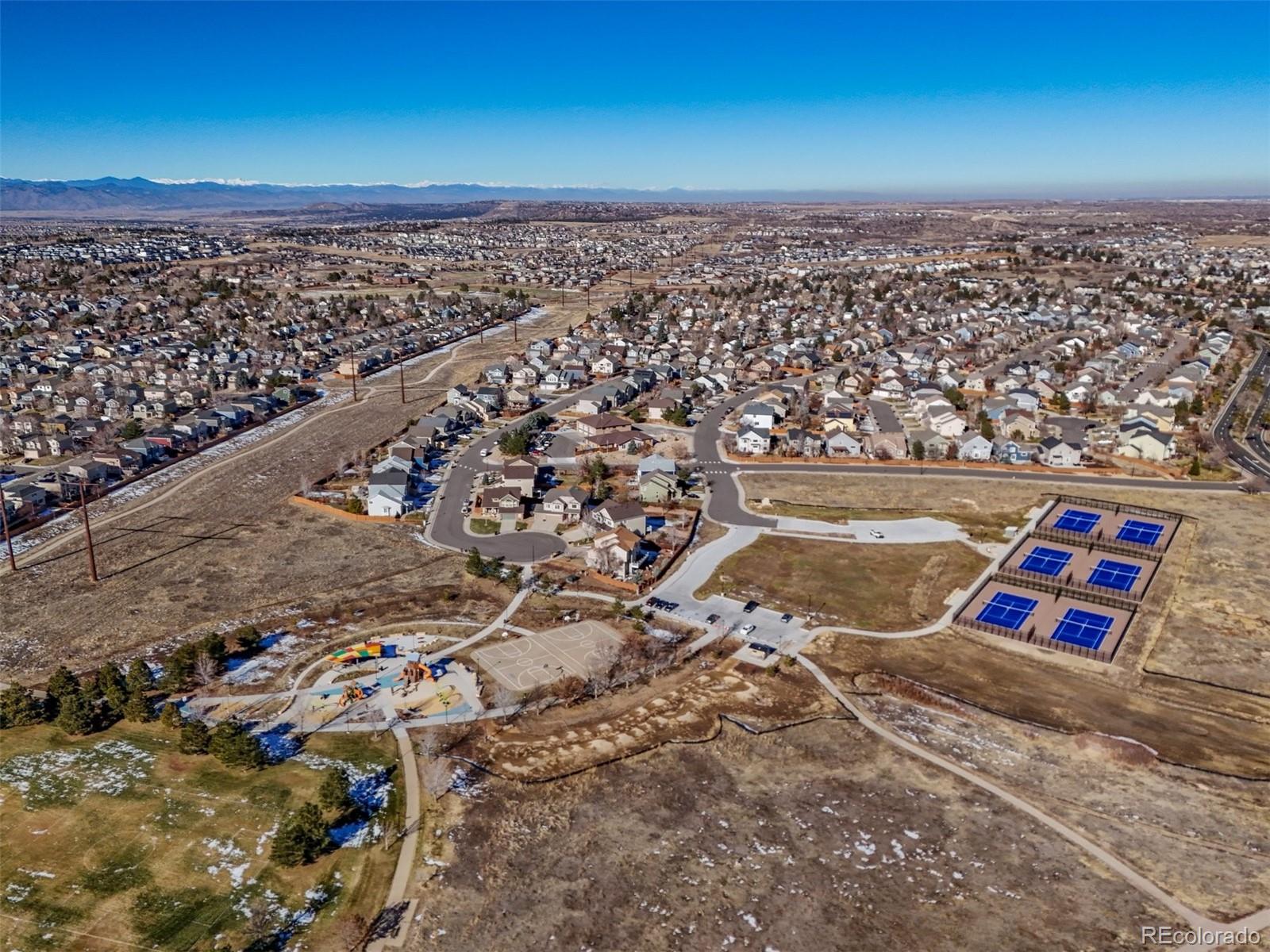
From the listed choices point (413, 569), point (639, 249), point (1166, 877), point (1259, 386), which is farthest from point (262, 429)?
point (639, 249)

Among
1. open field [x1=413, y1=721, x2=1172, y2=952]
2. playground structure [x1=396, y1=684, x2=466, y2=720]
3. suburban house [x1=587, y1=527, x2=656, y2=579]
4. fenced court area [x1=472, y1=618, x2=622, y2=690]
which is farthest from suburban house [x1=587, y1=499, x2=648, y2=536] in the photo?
open field [x1=413, y1=721, x2=1172, y2=952]

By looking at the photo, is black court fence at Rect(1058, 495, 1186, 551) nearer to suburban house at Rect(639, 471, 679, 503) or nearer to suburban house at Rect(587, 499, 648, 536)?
suburban house at Rect(639, 471, 679, 503)

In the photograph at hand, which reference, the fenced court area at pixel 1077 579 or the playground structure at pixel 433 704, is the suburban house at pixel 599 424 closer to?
the fenced court area at pixel 1077 579

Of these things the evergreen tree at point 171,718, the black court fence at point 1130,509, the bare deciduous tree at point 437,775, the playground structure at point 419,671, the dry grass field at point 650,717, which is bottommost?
the dry grass field at point 650,717

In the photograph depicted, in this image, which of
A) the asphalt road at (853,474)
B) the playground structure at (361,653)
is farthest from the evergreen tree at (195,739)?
the asphalt road at (853,474)

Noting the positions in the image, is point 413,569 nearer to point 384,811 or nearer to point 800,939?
point 384,811

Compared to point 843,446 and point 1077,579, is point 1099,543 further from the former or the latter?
point 843,446
